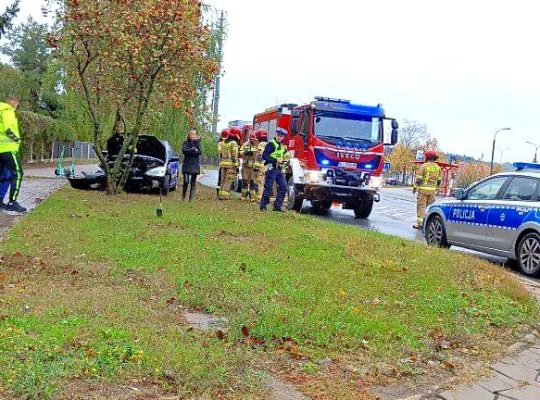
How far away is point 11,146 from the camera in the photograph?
11258 millimetres

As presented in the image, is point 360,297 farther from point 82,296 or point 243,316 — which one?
point 82,296

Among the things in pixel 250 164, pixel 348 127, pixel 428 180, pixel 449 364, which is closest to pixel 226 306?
pixel 449 364

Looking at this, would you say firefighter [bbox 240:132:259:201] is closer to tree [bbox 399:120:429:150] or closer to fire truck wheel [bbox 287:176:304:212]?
fire truck wheel [bbox 287:176:304:212]

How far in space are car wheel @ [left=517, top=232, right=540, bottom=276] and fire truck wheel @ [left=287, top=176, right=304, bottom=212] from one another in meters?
7.45

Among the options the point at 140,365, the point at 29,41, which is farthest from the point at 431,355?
the point at 29,41

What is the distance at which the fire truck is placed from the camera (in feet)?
51.5

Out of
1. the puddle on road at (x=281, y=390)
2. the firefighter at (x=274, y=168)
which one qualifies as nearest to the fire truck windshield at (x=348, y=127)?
the firefighter at (x=274, y=168)

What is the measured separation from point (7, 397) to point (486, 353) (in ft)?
12.2

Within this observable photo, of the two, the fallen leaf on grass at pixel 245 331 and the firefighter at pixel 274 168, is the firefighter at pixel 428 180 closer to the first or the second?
the firefighter at pixel 274 168

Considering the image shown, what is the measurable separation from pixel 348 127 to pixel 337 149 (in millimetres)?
745

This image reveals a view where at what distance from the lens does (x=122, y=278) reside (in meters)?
6.32

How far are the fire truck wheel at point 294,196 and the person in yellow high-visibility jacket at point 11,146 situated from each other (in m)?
7.28

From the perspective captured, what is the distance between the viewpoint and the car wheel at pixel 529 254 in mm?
9383

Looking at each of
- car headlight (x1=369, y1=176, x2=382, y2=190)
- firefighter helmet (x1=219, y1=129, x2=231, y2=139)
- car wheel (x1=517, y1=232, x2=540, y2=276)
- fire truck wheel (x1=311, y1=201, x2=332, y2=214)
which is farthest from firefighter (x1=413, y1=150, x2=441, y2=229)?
firefighter helmet (x1=219, y1=129, x2=231, y2=139)
